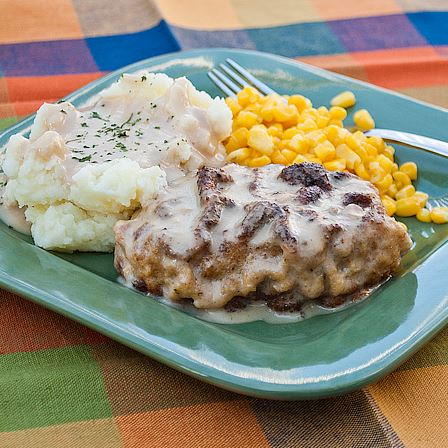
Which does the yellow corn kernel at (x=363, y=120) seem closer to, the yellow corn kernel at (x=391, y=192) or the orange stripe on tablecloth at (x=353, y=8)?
the yellow corn kernel at (x=391, y=192)

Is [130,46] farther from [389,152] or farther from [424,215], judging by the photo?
[424,215]

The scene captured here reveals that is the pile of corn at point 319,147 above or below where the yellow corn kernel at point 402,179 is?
below

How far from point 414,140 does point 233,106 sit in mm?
1239

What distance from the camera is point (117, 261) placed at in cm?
470

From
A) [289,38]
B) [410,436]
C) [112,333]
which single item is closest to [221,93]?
[289,38]

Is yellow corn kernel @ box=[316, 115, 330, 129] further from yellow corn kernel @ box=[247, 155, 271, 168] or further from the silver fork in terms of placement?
yellow corn kernel @ box=[247, 155, 271, 168]

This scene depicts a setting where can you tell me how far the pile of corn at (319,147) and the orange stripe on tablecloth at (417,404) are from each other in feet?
4.31

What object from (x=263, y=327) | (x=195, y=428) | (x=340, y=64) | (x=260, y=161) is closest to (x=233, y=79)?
(x=260, y=161)

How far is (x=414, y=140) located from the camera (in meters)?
5.78

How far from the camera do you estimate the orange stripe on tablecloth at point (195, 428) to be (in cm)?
380

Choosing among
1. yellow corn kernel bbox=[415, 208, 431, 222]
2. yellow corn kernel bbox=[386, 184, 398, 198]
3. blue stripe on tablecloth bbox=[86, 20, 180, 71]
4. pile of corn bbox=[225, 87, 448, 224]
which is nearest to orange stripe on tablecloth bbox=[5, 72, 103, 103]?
blue stripe on tablecloth bbox=[86, 20, 180, 71]

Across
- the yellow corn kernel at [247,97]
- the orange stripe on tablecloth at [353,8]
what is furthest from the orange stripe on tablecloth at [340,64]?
the yellow corn kernel at [247,97]

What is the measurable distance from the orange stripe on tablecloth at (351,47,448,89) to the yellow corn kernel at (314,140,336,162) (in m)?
1.96

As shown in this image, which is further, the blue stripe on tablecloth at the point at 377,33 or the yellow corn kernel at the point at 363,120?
the blue stripe on tablecloth at the point at 377,33
